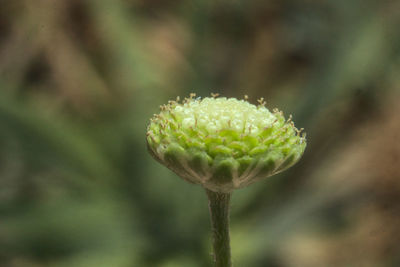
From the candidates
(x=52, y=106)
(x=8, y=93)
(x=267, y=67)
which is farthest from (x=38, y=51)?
(x=267, y=67)

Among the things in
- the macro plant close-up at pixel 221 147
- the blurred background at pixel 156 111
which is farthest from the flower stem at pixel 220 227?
the blurred background at pixel 156 111

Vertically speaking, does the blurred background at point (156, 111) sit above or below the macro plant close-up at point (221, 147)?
above

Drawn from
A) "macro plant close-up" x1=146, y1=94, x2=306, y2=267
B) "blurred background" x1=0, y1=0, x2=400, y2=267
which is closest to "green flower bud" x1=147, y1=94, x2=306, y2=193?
"macro plant close-up" x1=146, y1=94, x2=306, y2=267

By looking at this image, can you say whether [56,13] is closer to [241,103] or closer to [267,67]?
[267,67]

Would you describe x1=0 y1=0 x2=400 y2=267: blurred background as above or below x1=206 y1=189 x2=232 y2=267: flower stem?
above

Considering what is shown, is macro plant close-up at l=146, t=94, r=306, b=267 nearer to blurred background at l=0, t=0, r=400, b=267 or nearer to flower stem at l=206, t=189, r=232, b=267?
flower stem at l=206, t=189, r=232, b=267

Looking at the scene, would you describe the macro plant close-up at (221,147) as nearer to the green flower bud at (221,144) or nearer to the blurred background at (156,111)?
the green flower bud at (221,144)

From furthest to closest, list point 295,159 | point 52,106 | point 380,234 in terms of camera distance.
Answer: point 52,106 < point 380,234 < point 295,159
